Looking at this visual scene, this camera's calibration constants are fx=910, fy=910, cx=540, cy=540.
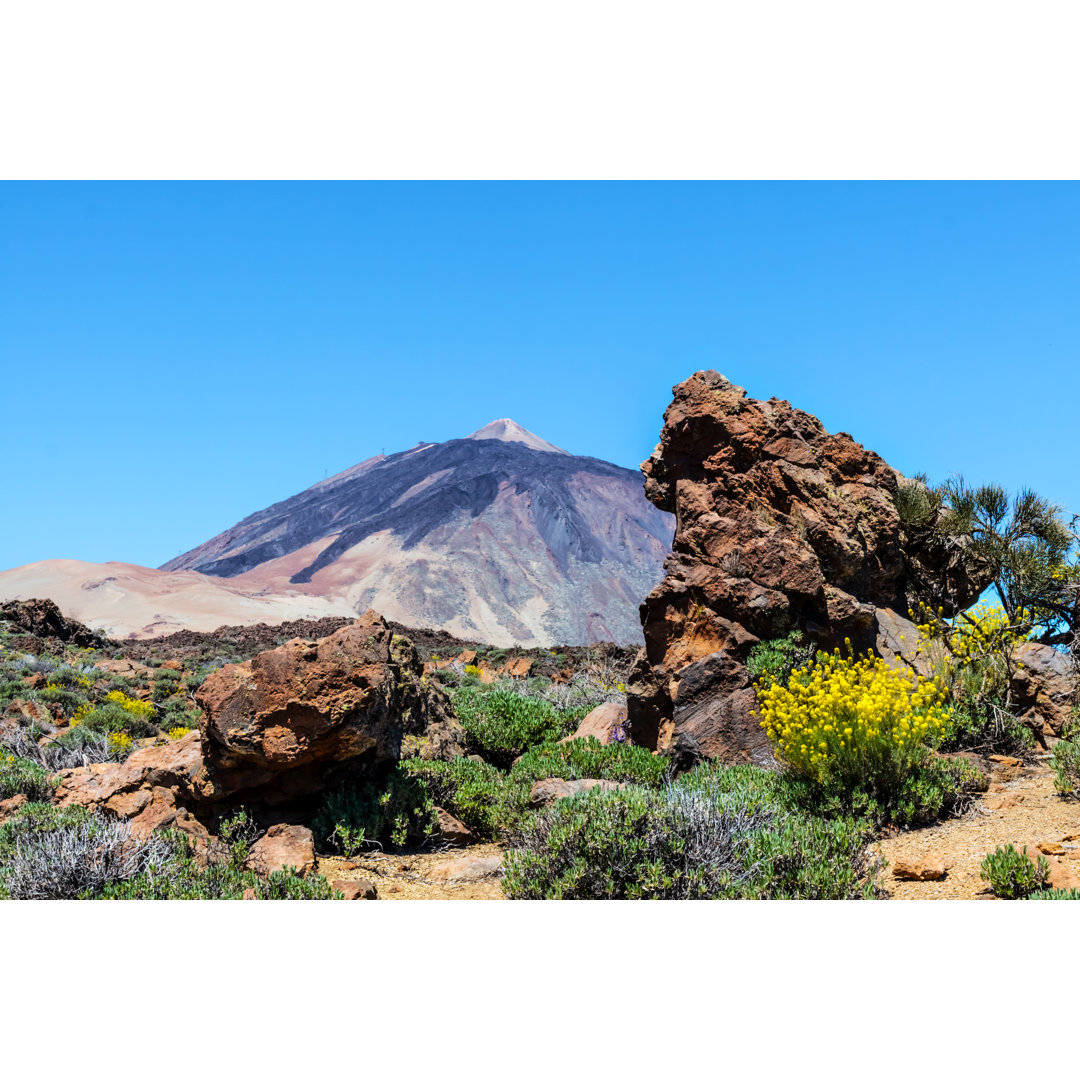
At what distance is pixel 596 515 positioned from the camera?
121 meters

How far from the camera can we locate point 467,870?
5.82 meters

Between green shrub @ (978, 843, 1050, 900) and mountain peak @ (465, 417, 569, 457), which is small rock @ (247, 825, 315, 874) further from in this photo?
mountain peak @ (465, 417, 569, 457)

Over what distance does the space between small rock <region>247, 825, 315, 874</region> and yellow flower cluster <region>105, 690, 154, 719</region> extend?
912 cm

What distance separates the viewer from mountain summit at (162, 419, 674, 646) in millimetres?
89250

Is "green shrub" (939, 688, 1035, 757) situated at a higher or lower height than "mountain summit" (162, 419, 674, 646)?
lower

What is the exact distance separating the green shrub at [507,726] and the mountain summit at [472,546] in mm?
71406

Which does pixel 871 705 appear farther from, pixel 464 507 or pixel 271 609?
pixel 464 507

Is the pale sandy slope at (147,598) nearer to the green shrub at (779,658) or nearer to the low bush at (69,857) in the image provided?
the green shrub at (779,658)

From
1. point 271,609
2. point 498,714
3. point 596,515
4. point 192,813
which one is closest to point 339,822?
point 192,813

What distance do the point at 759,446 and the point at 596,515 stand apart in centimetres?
11234

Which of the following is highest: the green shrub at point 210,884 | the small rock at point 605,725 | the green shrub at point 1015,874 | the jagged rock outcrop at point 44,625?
the jagged rock outcrop at point 44,625

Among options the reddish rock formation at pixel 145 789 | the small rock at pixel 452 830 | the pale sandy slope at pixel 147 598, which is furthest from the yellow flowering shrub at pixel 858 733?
the pale sandy slope at pixel 147 598

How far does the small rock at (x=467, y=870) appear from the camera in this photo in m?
5.75

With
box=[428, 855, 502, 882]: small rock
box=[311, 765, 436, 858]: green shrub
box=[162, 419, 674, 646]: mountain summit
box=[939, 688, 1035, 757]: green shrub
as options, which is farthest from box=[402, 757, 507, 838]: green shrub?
box=[162, 419, 674, 646]: mountain summit
